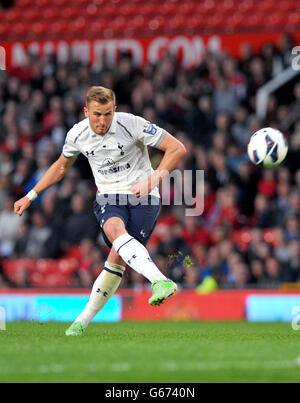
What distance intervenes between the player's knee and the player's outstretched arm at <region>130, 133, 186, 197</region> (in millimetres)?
379

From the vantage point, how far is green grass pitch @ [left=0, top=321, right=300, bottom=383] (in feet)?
17.9

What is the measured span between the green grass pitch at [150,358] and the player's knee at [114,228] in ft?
2.84

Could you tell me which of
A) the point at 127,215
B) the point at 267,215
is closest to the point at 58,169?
the point at 127,215

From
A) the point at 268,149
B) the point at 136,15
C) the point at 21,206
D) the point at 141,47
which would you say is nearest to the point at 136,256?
the point at 21,206

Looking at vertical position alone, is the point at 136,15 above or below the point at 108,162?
above

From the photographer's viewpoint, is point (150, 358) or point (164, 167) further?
point (164, 167)

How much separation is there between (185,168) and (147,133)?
7618mm

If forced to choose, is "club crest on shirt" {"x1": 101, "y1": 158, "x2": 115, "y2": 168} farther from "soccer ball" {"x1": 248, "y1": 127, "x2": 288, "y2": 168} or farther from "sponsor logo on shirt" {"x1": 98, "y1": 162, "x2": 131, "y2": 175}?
"soccer ball" {"x1": 248, "y1": 127, "x2": 288, "y2": 168}

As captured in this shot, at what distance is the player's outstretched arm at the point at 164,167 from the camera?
25.4ft

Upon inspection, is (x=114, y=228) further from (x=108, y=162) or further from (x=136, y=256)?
(x=108, y=162)

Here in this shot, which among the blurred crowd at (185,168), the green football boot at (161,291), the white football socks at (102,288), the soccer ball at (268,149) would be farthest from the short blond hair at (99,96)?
the blurred crowd at (185,168)

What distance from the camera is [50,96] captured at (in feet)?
61.5

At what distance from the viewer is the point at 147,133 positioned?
27.5ft

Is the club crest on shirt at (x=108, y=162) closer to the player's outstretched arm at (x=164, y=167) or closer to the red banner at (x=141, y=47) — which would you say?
the player's outstretched arm at (x=164, y=167)
